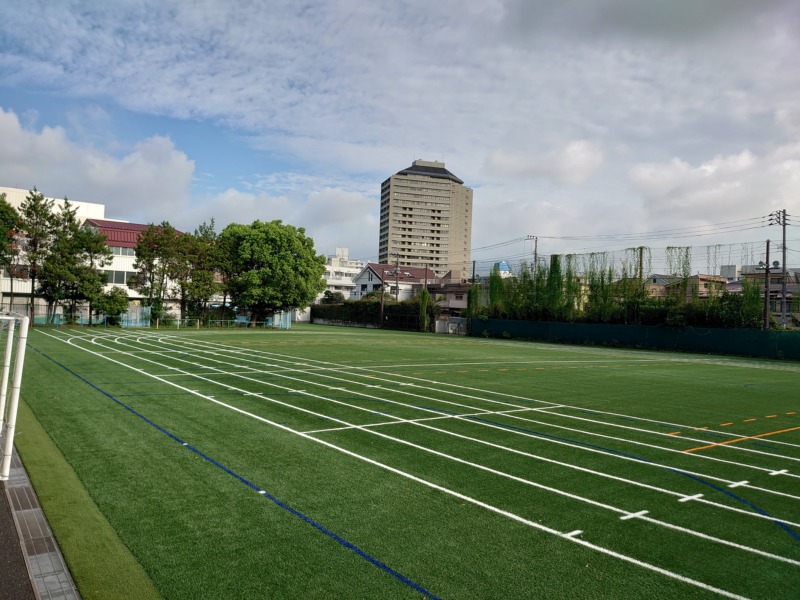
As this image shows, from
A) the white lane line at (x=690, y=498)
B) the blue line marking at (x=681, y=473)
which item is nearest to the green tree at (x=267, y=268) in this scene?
the blue line marking at (x=681, y=473)

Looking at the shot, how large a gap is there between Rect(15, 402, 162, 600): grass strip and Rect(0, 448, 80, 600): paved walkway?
0.24 ft

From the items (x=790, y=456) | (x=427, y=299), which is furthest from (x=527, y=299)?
(x=790, y=456)

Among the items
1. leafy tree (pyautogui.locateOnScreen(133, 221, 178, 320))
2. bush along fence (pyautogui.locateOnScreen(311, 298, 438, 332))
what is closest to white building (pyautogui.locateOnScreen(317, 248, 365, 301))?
bush along fence (pyautogui.locateOnScreen(311, 298, 438, 332))

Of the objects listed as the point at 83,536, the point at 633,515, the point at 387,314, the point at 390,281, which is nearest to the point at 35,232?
the point at 387,314

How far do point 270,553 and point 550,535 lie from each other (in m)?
2.83

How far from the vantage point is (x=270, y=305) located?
186ft

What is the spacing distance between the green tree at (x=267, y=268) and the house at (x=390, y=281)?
136 ft

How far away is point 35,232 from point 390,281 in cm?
6355

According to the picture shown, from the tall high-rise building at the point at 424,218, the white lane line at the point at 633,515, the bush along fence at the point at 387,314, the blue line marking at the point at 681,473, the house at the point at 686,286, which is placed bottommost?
the blue line marking at the point at 681,473

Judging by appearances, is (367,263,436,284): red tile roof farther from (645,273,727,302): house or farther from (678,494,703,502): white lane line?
(678,494,703,502): white lane line

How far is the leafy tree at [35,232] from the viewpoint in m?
45.1

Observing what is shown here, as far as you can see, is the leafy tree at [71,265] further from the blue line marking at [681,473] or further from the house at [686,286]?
the house at [686,286]

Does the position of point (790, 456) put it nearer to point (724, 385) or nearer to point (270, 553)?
point (270, 553)

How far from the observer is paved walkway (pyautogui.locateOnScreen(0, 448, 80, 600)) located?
14.8 feet
